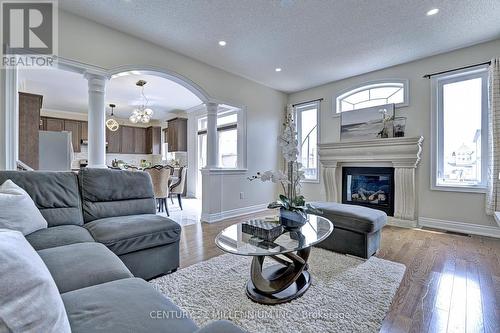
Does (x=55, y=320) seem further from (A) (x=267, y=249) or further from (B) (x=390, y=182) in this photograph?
(B) (x=390, y=182)

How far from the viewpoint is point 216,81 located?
4.25 m

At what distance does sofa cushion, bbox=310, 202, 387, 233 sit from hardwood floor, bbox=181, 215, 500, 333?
455 mm

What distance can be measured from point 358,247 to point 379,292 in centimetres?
67

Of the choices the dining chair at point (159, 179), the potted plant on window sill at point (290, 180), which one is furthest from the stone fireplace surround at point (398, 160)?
the dining chair at point (159, 179)

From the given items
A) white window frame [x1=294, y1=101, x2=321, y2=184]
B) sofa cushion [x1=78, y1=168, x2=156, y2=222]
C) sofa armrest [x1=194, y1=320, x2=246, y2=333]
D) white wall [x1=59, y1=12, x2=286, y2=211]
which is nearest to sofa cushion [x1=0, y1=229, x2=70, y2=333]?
sofa armrest [x1=194, y1=320, x2=246, y2=333]

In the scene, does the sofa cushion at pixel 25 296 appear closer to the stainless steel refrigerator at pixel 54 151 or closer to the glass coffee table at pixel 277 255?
the glass coffee table at pixel 277 255

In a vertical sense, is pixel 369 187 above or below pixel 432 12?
below

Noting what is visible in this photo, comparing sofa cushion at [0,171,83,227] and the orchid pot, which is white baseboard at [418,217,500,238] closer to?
the orchid pot

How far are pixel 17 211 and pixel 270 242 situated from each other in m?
1.76

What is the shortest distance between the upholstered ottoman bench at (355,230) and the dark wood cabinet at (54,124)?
786 centimetres

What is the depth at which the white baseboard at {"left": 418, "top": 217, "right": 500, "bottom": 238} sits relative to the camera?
3287 mm

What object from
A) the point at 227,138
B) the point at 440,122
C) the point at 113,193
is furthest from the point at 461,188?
the point at 227,138

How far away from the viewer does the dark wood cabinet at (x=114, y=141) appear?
775cm

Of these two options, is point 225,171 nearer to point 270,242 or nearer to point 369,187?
point 369,187
